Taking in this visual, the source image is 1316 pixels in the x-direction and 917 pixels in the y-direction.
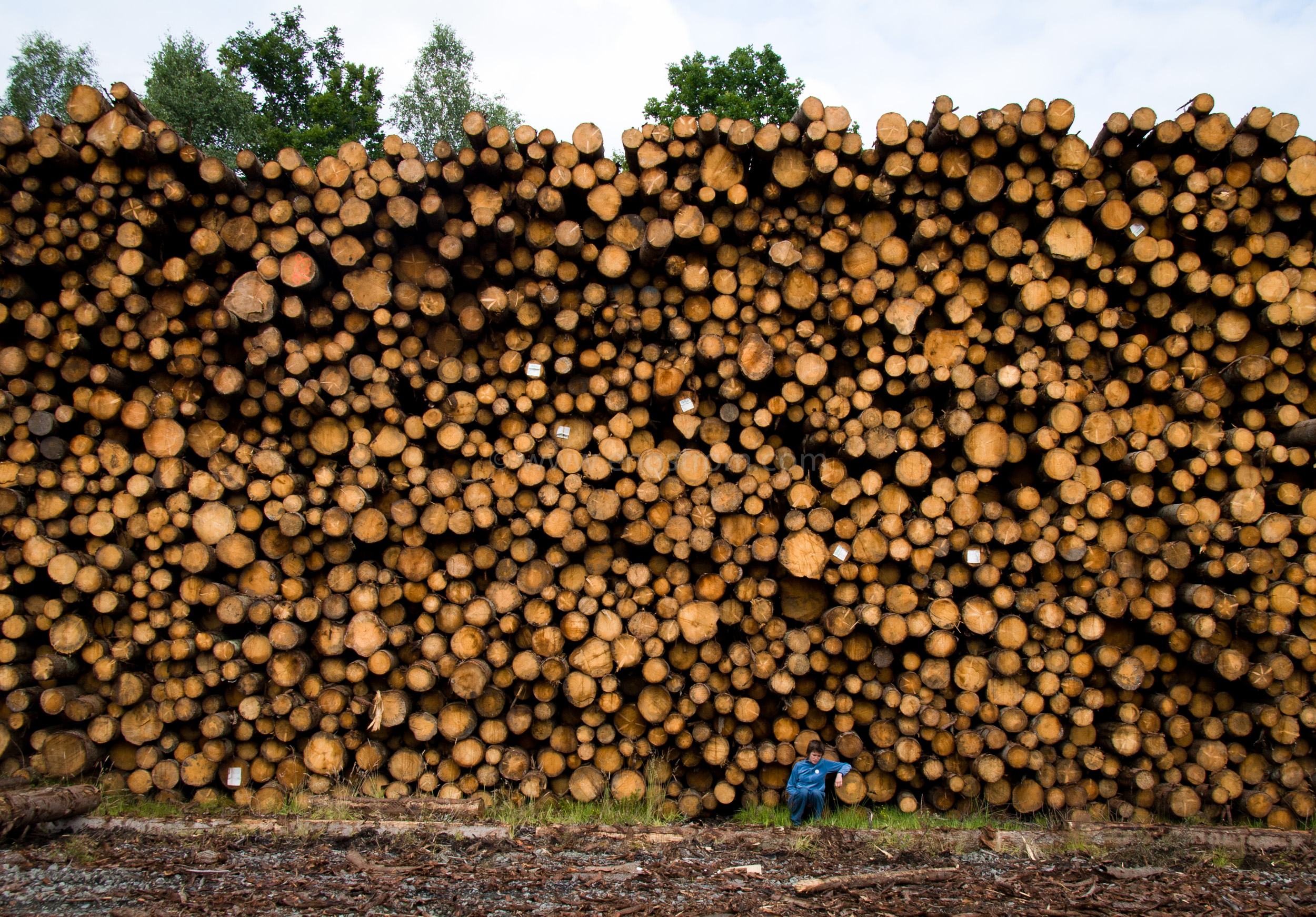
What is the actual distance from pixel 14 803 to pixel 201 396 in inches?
95.2

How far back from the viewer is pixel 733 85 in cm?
1906

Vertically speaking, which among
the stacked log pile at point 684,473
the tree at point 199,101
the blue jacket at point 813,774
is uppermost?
the tree at point 199,101

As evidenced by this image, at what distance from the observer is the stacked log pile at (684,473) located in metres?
4.52

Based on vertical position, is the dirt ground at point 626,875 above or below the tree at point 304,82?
below

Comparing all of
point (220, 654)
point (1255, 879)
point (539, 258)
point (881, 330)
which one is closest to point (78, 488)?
point (220, 654)

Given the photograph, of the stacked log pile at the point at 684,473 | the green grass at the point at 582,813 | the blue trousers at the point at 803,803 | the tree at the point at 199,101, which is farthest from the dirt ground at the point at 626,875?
the tree at the point at 199,101

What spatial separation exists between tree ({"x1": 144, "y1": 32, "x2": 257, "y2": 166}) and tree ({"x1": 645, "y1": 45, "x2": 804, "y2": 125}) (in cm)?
962

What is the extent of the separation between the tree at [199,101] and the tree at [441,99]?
4279 millimetres

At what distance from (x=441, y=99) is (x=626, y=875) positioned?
22.0m

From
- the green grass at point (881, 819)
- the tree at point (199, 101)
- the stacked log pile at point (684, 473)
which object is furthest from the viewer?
the tree at point (199, 101)

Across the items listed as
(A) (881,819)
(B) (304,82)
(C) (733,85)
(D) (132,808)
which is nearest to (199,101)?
(B) (304,82)

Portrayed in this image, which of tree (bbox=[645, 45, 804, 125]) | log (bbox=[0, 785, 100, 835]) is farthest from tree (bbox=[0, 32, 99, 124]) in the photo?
log (bbox=[0, 785, 100, 835])

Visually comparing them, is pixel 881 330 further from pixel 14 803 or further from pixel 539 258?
pixel 14 803

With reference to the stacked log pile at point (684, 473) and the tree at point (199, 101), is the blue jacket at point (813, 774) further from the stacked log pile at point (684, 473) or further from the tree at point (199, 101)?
the tree at point (199, 101)
